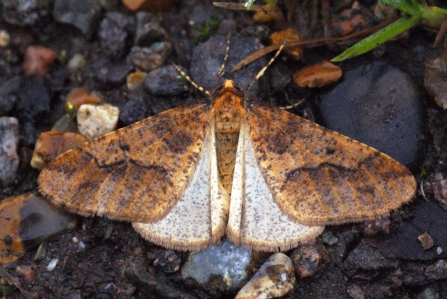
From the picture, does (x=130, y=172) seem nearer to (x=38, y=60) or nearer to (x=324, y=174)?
(x=324, y=174)

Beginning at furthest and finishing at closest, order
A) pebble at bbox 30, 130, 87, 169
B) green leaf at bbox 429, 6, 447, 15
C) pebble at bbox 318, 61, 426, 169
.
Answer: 1. pebble at bbox 30, 130, 87, 169
2. pebble at bbox 318, 61, 426, 169
3. green leaf at bbox 429, 6, 447, 15

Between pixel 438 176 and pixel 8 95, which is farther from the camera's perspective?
pixel 8 95

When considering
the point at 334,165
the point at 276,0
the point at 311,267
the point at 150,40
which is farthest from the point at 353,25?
the point at 311,267

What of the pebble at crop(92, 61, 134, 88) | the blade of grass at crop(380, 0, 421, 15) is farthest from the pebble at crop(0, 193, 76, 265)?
the blade of grass at crop(380, 0, 421, 15)

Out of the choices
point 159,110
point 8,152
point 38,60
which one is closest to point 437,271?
point 159,110

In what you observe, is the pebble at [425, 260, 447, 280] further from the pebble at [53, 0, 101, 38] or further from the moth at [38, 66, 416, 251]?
the pebble at [53, 0, 101, 38]

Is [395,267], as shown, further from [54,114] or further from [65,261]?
[54,114]

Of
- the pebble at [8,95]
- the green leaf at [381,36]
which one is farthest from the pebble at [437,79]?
the pebble at [8,95]
